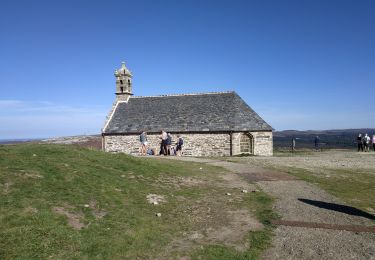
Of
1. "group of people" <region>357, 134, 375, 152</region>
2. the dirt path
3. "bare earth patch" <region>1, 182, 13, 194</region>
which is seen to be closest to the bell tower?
"group of people" <region>357, 134, 375, 152</region>

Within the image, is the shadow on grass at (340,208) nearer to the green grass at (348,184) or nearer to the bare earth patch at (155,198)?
the green grass at (348,184)

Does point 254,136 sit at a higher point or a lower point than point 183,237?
higher

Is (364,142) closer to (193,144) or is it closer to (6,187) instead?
(193,144)

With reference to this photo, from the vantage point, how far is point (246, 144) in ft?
108

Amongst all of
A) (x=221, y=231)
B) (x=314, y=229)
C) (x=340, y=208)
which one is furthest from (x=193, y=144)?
(x=314, y=229)

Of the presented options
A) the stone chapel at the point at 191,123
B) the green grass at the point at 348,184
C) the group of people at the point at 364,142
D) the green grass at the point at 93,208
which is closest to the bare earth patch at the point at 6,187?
the green grass at the point at 93,208

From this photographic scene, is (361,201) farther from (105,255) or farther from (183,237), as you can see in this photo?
(105,255)

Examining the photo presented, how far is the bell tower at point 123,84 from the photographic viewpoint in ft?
133

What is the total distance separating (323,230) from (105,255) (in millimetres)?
5674

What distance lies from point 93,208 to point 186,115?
85.2 feet

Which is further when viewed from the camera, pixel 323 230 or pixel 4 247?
pixel 323 230

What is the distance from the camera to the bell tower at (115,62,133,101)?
40.5m

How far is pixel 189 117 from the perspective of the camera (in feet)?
115

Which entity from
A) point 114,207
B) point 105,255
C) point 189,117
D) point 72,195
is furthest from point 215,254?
point 189,117
